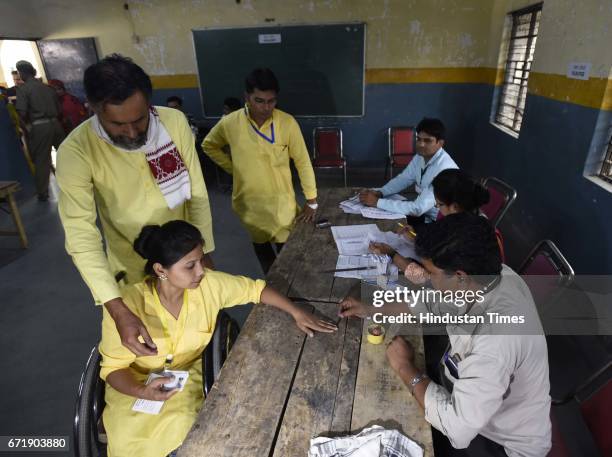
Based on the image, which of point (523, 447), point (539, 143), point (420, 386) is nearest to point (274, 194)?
point (420, 386)

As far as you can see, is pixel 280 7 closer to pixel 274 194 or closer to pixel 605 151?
pixel 274 194

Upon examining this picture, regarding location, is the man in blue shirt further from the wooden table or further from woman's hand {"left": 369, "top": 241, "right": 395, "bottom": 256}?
the wooden table

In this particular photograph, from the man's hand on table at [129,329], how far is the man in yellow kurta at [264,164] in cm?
115

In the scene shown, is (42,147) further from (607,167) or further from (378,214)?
(607,167)

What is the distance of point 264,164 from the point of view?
→ 2.18 meters

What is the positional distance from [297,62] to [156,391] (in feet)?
15.9

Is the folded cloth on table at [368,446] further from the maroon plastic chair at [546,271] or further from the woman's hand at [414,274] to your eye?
the maroon plastic chair at [546,271]

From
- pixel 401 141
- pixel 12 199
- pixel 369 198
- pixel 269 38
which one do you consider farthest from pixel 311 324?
pixel 269 38

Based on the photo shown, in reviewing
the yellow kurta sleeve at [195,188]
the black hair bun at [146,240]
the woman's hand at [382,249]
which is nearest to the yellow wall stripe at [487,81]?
the woman's hand at [382,249]

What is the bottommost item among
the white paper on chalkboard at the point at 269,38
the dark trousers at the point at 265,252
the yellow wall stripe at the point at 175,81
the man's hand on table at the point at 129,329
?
the dark trousers at the point at 265,252

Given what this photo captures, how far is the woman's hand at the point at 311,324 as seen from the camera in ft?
4.28

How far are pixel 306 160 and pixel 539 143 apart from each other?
2164 millimetres

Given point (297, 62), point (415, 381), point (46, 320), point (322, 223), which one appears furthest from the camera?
point (297, 62)

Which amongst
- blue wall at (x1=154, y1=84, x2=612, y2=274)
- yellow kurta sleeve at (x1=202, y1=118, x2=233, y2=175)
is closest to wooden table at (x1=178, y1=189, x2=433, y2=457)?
yellow kurta sleeve at (x1=202, y1=118, x2=233, y2=175)
